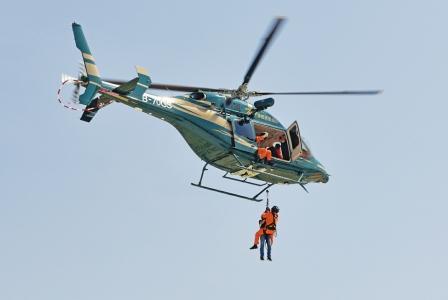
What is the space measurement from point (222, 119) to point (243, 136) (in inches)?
29.4

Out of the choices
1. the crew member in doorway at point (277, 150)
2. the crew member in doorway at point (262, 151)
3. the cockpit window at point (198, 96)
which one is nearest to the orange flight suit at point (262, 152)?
the crew member in doorway at point (262, 151)

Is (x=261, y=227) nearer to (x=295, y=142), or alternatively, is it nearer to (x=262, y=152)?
(x=262, y=152)

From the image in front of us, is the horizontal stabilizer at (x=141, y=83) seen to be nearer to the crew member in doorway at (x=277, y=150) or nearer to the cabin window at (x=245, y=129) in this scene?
the cabin window at (x=245, y=129)

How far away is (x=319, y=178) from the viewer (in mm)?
29797

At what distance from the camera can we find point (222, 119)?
27641 millimetres

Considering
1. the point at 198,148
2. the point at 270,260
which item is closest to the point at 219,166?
the point at 198,148

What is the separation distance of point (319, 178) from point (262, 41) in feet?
19.3

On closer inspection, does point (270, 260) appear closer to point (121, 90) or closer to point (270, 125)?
point (270, 125)

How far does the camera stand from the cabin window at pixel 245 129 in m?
27.8

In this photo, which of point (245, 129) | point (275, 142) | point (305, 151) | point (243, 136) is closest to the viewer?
point (243, 136)

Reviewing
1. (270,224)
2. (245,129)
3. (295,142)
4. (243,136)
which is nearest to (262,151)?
(243,136)

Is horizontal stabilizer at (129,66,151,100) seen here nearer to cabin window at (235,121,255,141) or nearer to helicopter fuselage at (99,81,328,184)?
helicopter fuselage at (99,81,328,184)

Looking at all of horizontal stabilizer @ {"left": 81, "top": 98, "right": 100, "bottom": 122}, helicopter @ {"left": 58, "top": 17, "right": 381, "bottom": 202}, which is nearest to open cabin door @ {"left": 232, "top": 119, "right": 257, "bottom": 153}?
helicopter @ {"left": 58, "top": 17, "right": 381, "bottom": 202}

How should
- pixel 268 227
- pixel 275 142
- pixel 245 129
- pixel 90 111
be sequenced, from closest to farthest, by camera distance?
pixel 90 111 < pixel 268 227 < pixel 245 129 < pixel 275 142
